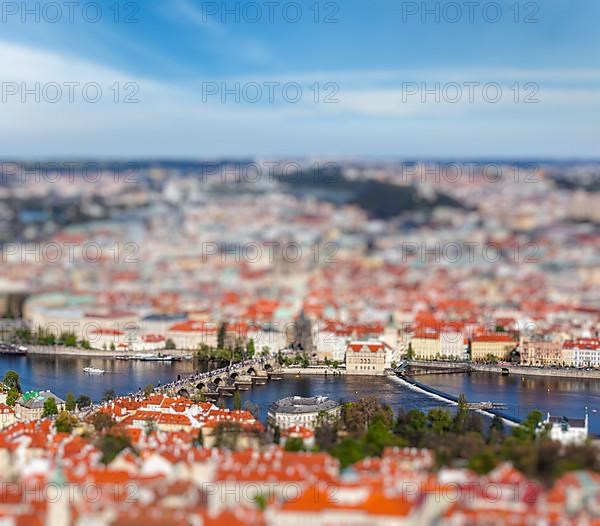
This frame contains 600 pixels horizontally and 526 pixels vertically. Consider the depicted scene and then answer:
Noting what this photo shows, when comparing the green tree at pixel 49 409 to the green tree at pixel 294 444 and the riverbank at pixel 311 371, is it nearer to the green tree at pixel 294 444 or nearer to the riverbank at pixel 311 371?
the green tree at pixel 294 444

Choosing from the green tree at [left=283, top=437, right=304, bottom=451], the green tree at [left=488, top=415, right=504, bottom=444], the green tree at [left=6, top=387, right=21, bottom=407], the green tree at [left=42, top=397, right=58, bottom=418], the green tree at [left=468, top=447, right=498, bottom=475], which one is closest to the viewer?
the green tree at [left=468, top=447, right=498, bottom=475]

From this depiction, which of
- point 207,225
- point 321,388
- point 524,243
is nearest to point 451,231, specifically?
point 524,243

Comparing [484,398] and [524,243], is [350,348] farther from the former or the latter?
[524,243]

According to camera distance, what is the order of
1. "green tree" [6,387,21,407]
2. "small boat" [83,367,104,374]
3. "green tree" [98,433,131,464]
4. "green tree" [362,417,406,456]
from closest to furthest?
"green tree" [98,433,131,464], "green tree" [362,417,406,456], "green tree" [6,387,21,407], "small boat" [83,367,104,374]

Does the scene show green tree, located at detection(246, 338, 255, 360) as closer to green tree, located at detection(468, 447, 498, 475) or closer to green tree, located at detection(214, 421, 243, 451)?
green tree, located at detection(214, 421, 243, 451)

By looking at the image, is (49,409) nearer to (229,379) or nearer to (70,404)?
(70,404)

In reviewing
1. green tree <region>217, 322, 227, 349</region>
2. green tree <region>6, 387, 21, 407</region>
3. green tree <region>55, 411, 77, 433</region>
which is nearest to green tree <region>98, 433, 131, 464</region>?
green tree <region>55, 411, 77, 433</region>
